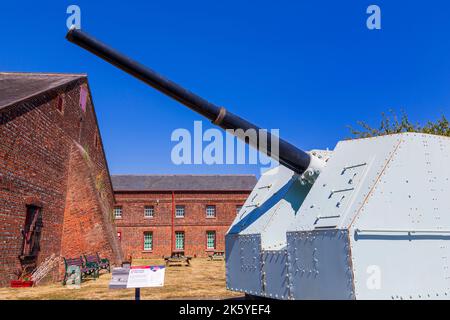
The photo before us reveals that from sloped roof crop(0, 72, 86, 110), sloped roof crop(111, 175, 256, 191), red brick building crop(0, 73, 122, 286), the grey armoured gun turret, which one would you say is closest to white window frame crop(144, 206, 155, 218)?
sloped roof crop(111, 175, 256, 191)

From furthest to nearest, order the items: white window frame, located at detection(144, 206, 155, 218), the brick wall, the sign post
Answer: white window frame, located at detection(144, 206, 155, 218), the brick wall, the sign post

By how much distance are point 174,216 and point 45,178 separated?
19.4m

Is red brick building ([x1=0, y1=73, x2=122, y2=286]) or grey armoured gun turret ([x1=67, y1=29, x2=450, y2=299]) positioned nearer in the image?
grey armoured gun turret ([x1=67, y1=29, x2=450, y2=299])

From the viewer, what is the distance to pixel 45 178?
1098 centimetres

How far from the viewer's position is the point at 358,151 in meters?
4.86

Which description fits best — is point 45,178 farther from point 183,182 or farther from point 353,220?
point 183,182

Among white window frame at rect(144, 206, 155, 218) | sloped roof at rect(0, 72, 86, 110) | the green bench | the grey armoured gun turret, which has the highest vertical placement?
sloped roof at rect(0, 72, 86, 110)

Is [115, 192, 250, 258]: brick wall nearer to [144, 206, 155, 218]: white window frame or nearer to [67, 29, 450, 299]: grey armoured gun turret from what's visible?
[144, 206, 155, 218]: white window frame

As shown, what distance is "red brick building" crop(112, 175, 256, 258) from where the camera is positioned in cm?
2959

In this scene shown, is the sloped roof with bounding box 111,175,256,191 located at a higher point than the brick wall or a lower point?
higher

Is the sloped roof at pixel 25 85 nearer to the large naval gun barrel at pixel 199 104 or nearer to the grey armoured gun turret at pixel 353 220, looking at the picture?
the large naval gun barrel at pixel 199 104

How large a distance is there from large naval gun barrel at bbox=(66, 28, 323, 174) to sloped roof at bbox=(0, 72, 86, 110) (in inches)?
195

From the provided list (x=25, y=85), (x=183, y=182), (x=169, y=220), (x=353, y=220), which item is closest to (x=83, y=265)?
(x=25, y=85)
